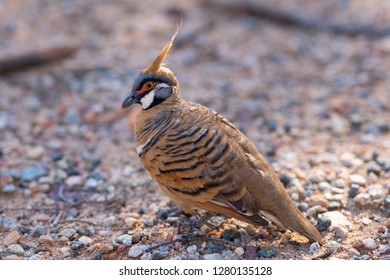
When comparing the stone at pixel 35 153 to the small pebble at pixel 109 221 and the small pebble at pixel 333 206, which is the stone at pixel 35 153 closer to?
the small pebble at pixel 109 221

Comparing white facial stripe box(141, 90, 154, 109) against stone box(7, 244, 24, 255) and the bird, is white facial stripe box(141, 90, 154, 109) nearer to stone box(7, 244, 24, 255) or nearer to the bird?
the bird

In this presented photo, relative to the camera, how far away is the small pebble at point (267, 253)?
4679mm

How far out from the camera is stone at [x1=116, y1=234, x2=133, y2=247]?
16.0 ft

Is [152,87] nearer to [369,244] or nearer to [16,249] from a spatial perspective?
[16,249]

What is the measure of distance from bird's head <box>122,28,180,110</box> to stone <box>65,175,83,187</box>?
1.15m

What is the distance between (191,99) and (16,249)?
3.54 meters

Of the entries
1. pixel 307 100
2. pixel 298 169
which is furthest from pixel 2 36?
pixel 298 169

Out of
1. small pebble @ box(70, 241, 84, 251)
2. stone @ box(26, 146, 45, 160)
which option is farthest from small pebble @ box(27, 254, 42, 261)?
stone @ box(26, 146, 45, 160)

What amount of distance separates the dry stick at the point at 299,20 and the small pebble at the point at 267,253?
217 inches

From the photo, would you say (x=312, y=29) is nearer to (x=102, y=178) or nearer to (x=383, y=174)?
(x=383, y=174)

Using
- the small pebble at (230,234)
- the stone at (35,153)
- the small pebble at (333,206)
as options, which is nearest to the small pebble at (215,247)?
the small pebble at (230,234)
